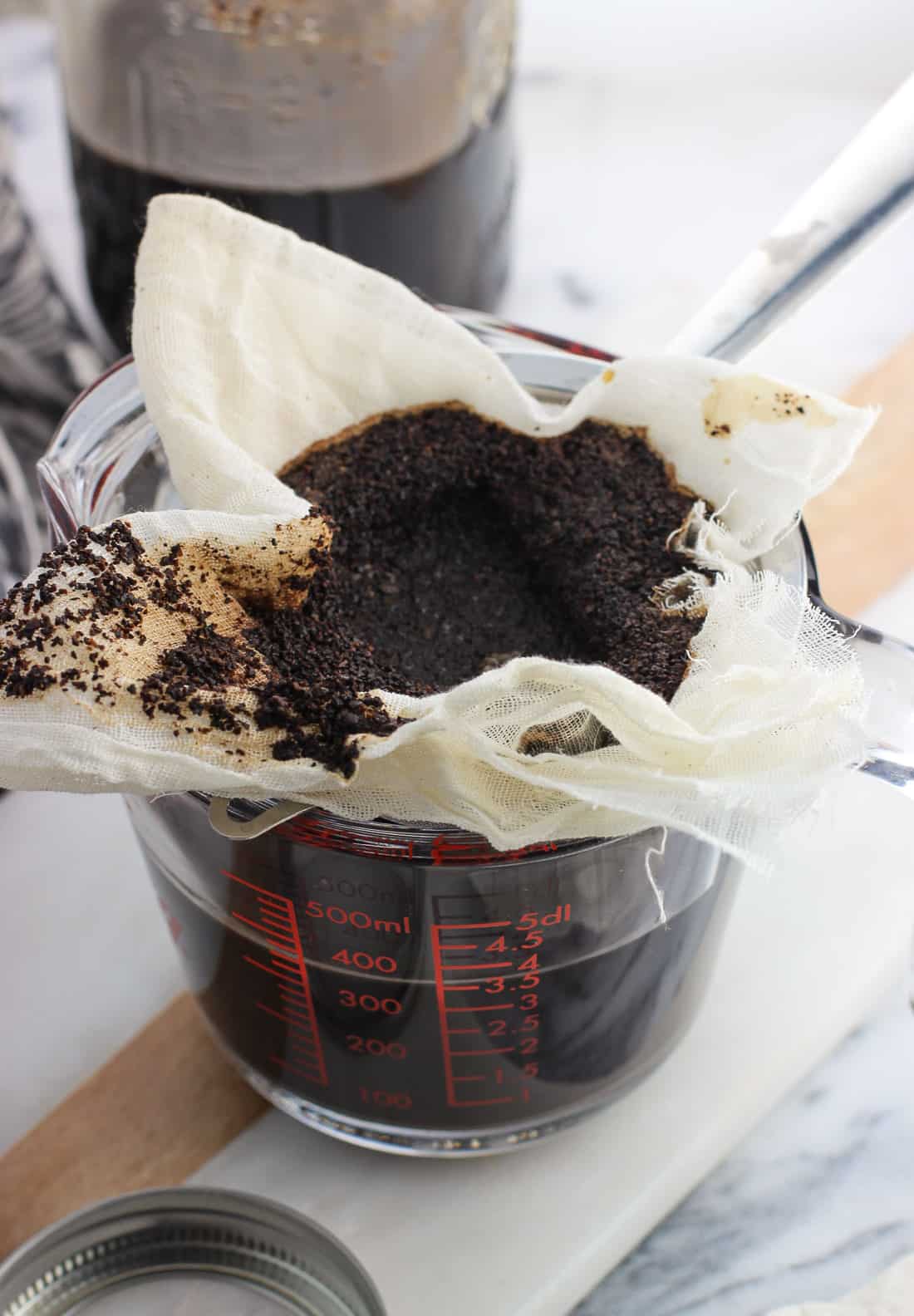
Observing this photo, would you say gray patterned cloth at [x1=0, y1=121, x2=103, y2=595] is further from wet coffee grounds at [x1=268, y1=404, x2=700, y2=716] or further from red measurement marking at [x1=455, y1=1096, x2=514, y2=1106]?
red measurement marking at [x1=455, y1=1096, x2=514, y2=1106]

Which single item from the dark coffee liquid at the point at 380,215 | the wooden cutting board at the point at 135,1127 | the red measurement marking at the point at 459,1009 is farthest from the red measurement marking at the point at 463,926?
the dark coffee liquid at the point at 380,215

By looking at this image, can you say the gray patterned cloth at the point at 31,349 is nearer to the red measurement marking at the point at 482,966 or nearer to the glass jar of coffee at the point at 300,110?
the glass jar of coffee at the point at 300,110

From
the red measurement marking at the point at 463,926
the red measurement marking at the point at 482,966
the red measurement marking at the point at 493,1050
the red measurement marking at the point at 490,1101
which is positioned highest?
the red measurement marking at the point at 463,926

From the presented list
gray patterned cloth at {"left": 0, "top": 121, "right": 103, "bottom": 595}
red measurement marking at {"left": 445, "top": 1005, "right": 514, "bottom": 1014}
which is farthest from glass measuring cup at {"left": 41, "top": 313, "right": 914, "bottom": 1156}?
gray patterned cloth at {"left": 0, "top": 121, "right": 103, "bottom": 595}

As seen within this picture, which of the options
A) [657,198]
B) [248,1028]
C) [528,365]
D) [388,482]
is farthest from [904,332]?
[248,1028]

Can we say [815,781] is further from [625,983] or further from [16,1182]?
[16,1182]

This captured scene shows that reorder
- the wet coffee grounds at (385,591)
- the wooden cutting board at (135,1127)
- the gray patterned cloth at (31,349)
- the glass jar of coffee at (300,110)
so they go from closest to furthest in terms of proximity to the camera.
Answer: the wet coffee grounds at (385,591), the wooden cutting board at (135,1127), the glass jar of coffee at (300,110), the gray patterned cloth at (31,349)
